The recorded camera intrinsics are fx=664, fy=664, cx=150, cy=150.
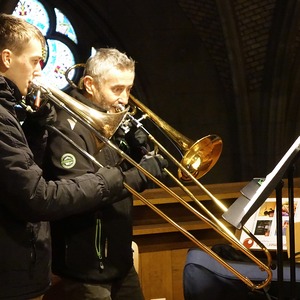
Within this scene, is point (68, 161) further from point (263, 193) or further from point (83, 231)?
point (263, 193)

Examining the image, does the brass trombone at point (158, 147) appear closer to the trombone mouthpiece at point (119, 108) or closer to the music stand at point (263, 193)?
the trombone mouthpiece at point (119, 108)

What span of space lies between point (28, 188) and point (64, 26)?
21.2 feet

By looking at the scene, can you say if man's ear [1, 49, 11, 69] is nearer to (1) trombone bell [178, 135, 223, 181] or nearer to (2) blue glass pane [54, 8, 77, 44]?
(1) trombone bell [178, 135, 223, 181]

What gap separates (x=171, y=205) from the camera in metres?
4.87

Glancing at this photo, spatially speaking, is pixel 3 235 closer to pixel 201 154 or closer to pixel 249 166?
pixel 201 154

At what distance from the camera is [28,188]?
2.38 metres

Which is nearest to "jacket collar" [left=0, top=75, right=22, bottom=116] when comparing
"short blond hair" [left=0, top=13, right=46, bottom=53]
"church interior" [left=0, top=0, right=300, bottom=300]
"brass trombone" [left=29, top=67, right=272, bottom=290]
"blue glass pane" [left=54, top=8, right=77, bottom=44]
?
"short blond hair" [left=0, top=13, right=46, bottom=53]

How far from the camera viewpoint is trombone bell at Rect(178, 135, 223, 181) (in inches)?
140

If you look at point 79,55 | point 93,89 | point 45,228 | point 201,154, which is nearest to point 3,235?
point 45,228

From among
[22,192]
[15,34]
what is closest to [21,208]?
[22,192]

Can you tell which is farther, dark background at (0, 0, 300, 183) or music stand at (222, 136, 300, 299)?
dark background at (0, 0, 300, 183)

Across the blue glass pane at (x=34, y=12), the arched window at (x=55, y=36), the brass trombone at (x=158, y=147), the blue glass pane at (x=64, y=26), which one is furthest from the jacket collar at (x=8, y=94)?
the blue glass pane at (x=64, y=26)

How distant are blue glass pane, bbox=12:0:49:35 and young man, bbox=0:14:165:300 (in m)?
5.90

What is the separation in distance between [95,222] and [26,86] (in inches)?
27.7
